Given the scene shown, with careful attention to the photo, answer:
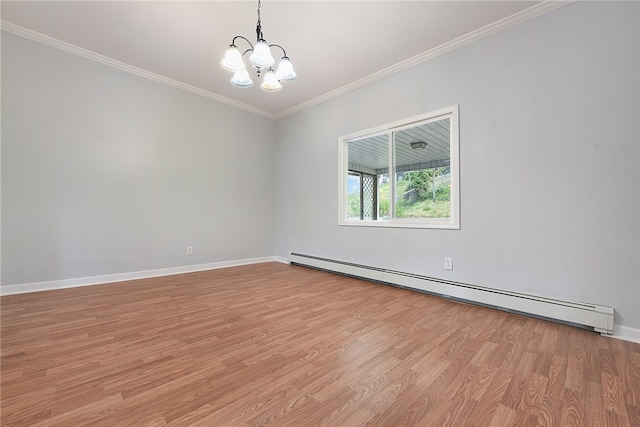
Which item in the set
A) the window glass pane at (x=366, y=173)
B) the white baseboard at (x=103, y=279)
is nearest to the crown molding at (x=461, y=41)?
the window glass pane at (x=366, y=173)

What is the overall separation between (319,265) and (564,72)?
11.7ft

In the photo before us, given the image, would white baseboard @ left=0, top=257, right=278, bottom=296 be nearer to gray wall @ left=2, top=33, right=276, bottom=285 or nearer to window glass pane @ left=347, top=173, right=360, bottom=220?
gray wall @ left=2, top=33, right=276, bottom=285

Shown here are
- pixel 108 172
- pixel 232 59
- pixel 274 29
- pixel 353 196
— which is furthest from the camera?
pixel 353 196

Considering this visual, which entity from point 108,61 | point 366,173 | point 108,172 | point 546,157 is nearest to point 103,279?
point 108,172

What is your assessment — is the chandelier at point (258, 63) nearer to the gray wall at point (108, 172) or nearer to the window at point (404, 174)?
the window at point (404, 174)

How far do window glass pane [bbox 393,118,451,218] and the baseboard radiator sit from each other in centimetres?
79

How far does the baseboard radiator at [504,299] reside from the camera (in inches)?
78.2

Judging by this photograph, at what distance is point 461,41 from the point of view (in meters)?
2.82

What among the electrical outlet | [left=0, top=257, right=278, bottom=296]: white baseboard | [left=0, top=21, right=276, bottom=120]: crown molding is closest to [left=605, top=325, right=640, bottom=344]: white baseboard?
the electrical outlet

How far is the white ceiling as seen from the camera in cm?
244

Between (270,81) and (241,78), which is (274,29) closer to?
(270,81)

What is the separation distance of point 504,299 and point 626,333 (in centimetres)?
75

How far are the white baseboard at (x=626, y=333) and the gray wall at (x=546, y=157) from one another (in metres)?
0.05

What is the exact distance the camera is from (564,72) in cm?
225
